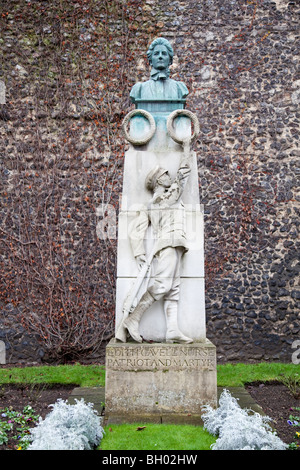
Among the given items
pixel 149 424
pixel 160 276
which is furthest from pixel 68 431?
pixel 160 276

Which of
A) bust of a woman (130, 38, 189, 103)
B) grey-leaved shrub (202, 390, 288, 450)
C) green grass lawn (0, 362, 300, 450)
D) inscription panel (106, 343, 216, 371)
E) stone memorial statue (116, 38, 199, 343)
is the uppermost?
bust of a woman (130, 38, 189, 103)

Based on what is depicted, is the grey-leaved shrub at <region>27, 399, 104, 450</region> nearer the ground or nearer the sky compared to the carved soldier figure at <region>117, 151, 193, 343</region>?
nearer the ground

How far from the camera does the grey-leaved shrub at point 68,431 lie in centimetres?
312

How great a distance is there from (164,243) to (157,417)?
1637mm

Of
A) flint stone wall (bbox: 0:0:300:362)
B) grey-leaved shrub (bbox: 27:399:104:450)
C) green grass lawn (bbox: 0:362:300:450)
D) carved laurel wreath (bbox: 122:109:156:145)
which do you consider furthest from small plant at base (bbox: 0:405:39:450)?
flint stone wall (bbox: 0:0:300:362)

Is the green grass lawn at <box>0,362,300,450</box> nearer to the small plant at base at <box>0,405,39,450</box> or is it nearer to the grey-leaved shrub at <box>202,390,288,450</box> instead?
the grey-leaved shrub at <box>202,390,288,450</box>

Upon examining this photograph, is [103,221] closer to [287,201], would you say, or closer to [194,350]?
[287,201]

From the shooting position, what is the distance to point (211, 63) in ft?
30.4

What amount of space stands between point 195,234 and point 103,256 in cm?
416

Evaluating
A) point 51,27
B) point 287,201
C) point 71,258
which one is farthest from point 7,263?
point 287,201

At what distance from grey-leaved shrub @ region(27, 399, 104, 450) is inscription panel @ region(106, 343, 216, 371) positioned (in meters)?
0.66

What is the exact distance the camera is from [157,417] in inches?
163

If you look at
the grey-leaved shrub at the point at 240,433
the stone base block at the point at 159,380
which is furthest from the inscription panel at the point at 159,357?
the grey-leaved shrub at the point at 240,433

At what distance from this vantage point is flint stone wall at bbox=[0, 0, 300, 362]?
864 centimetres
